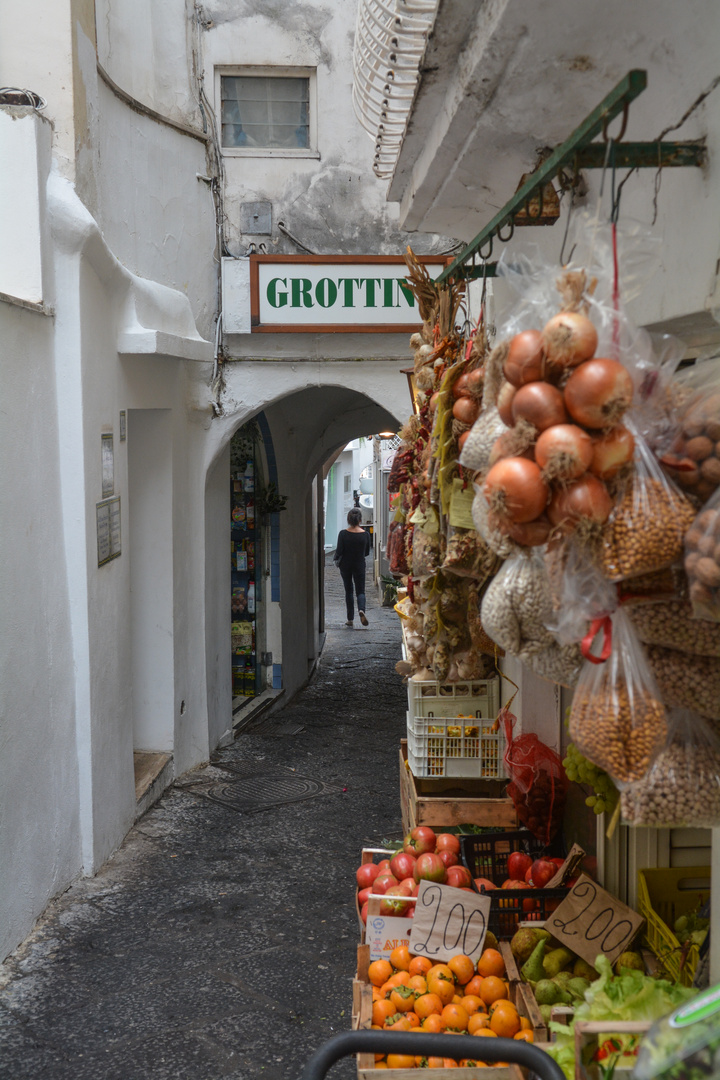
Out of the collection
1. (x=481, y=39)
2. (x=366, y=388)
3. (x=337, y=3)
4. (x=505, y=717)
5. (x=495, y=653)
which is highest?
(x=337, y=3)

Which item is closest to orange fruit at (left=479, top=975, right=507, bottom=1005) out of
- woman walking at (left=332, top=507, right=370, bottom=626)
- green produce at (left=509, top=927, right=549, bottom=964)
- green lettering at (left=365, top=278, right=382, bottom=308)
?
green produce at (left=509, top=927, right=549, bottom=964)

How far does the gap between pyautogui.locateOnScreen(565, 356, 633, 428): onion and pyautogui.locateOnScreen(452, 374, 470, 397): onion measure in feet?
4.19

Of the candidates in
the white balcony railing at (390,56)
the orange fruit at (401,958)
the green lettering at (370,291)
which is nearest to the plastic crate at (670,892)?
the orange fruit at (401,958)

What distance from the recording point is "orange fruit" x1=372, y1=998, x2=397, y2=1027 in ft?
10.5

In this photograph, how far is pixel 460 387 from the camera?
2879 millimetres

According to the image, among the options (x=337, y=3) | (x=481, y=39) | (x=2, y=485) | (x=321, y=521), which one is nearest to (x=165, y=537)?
(x=2, y=485)

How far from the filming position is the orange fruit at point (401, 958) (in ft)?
11.4

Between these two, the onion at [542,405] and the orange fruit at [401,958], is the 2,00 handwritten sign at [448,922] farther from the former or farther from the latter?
the onion at [542,405]

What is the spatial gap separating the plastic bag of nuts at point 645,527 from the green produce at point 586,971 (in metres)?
2.26

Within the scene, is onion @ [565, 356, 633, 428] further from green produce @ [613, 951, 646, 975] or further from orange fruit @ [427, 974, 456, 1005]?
orange fruit @ [427, 974, 456, 1005]

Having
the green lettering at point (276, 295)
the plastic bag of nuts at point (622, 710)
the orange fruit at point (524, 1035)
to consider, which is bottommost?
the orange fruit at point (524, 1035)

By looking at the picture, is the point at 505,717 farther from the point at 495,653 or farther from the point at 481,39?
the point at 481,39

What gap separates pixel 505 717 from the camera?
467 centimetres

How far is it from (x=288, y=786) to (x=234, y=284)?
13.1 feet
